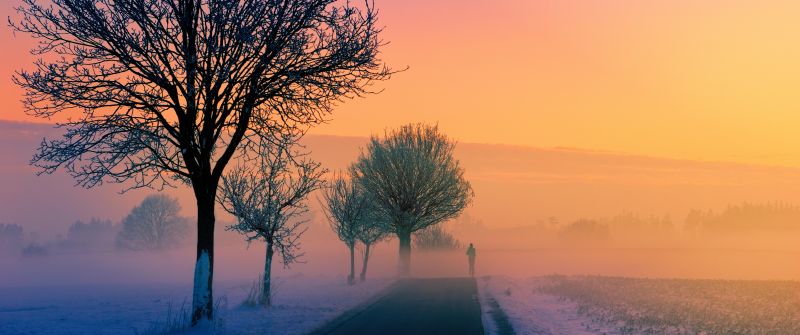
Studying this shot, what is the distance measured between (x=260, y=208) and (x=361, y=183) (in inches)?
768

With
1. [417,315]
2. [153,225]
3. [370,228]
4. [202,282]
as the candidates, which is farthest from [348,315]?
[153,225]

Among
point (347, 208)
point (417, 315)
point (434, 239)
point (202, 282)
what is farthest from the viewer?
point (434, 239)

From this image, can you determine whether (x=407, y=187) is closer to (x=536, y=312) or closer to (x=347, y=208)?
(x=347, y=208)

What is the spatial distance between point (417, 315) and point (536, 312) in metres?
5.37

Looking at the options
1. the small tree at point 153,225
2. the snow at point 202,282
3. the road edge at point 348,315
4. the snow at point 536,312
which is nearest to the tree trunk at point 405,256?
the snow at point 536,312

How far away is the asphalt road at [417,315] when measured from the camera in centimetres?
1908

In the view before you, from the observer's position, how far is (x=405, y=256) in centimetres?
4734

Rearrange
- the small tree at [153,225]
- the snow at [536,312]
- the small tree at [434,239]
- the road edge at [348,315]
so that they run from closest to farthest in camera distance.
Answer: the road edge at [348,315], the snow at [536,312], the small tree at [434,239], the small tree at [153,225]

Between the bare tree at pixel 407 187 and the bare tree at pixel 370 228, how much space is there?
1.99 feet

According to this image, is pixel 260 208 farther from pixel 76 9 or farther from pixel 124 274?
pixel 124 274

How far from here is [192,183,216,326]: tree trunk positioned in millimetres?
18609

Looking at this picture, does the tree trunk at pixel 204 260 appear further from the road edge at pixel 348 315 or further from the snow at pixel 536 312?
the snow at pixel 536 312

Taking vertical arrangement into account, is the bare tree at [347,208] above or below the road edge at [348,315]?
above

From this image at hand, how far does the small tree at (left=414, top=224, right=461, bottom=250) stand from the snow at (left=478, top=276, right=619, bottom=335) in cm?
2500
